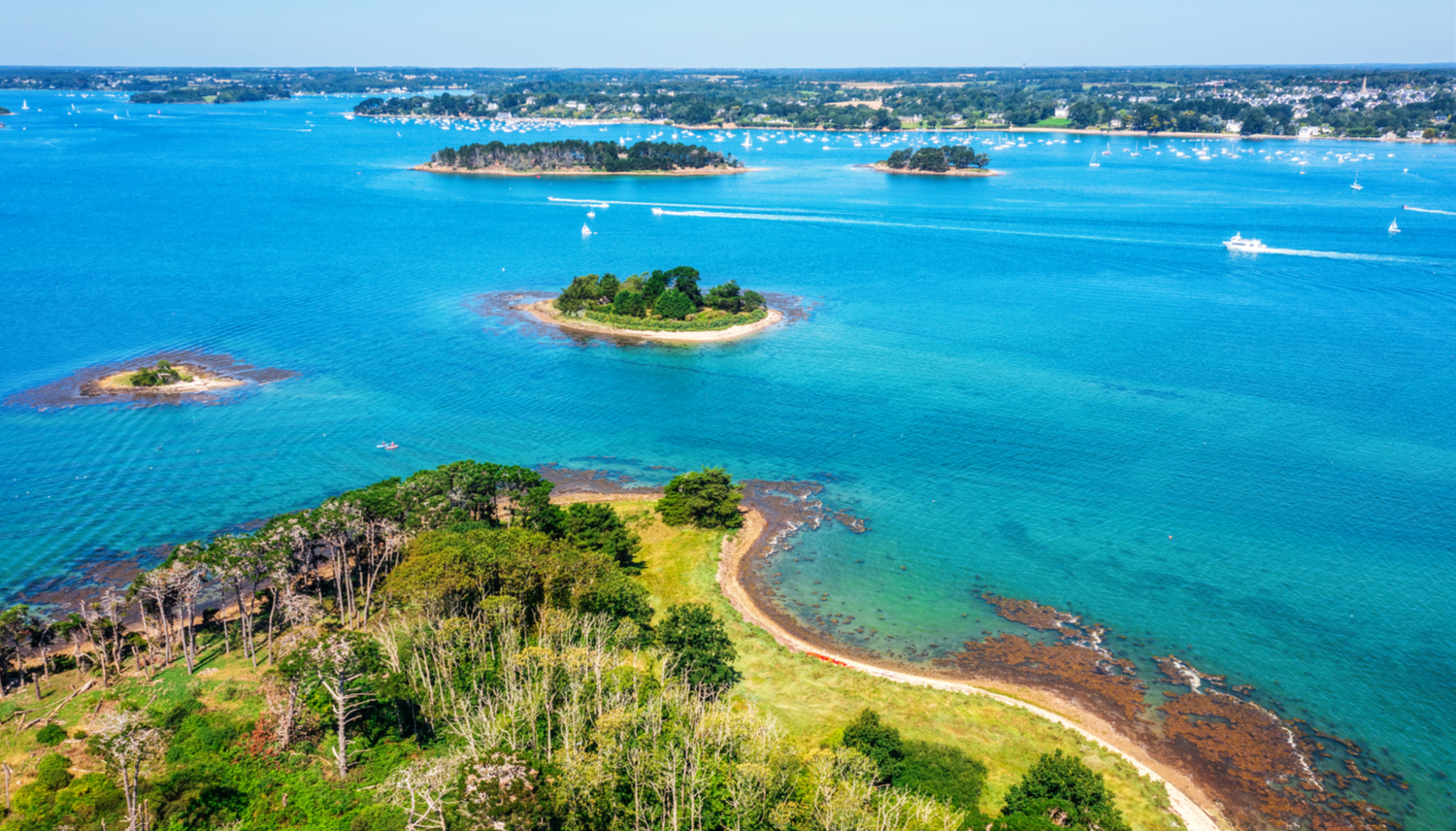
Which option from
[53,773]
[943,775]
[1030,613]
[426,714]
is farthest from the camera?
[1030,613]

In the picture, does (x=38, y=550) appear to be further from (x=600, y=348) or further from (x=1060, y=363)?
(x=1060, y=363)

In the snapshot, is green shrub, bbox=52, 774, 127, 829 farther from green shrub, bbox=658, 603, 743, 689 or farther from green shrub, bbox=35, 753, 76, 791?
green shrub, bbox=658, 603, 743, 689

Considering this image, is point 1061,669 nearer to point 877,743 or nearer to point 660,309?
point 877,743

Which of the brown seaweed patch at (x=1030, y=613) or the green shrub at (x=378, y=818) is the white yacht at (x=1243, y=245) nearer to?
the brown seaweed patch at (x=1030, y=613)

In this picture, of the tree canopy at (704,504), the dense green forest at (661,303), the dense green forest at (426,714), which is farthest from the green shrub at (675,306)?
the dense green forest at (426,714)

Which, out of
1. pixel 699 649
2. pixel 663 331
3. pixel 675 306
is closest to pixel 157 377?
pixel 663 331

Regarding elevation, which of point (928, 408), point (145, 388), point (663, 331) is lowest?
point (928, 408)
